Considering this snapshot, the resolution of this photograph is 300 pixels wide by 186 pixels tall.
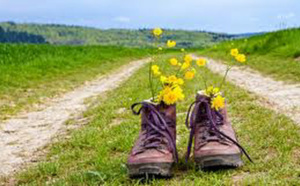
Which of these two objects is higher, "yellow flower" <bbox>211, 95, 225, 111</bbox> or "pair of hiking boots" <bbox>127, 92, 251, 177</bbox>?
"yellow flower" <bbox>211, 95, 225, 111</bbox>

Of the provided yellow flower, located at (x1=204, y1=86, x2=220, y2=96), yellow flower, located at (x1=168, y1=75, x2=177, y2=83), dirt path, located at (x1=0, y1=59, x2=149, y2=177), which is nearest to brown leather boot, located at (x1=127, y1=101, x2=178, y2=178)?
yellow flower, located at (x1=168, y1=75, x2=177, y2=83)

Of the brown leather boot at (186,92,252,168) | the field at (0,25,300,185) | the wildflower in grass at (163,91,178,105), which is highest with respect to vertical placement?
the wildflower in grass at (163,91,178,105)

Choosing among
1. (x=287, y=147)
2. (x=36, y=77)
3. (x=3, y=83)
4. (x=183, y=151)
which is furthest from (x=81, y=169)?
(x=36, y=77)

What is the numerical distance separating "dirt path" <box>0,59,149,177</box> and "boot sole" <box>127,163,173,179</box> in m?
1.53

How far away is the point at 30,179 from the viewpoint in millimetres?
4016

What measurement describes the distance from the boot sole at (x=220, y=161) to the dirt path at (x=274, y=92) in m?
1.90

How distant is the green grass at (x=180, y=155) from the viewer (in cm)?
340

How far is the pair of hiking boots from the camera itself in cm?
351

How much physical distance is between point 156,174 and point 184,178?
0.22 metres

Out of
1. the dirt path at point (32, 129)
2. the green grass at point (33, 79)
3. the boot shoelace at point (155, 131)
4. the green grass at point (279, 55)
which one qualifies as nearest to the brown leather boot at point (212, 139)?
the boot shoelace at point (155, 131)

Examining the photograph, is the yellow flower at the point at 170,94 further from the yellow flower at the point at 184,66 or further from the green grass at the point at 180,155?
the green grass at the point at 180,155

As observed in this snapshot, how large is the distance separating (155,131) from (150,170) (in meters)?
0.39

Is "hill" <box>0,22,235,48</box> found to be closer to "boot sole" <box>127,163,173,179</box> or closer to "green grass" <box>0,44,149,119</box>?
"green grass" <box>0,44,149,119</box>

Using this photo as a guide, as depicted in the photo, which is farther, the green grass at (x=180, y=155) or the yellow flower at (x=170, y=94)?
the yellow flower at (x=170, y=94)
